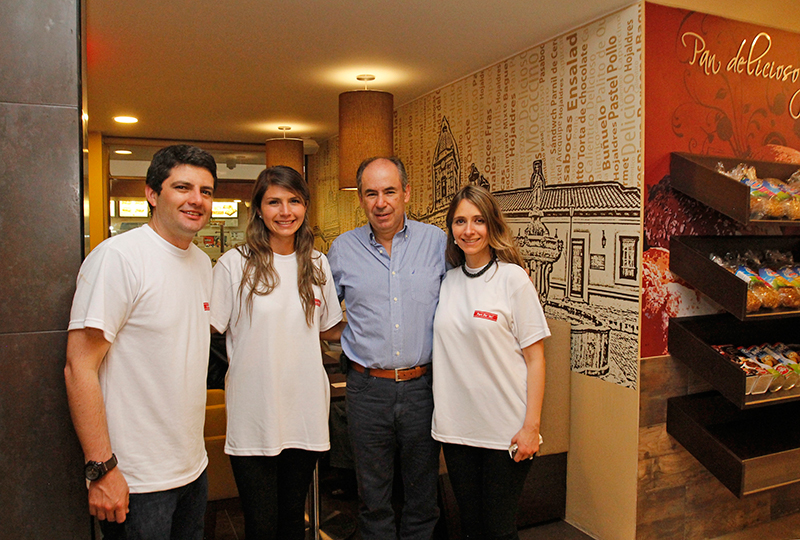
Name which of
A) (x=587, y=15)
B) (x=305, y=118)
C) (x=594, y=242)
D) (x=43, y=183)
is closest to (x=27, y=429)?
(x=43, y=183)

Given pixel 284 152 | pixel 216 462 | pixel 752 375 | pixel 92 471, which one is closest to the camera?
pixel 92 471

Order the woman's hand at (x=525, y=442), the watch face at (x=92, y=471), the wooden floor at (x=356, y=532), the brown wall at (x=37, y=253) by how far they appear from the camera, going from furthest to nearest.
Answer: the wooden floor at (x=356, y=532), the woman's hand at (x=525, y=442), the brown wall at (x=37, y=253), the watch face at (x=92, y=471)

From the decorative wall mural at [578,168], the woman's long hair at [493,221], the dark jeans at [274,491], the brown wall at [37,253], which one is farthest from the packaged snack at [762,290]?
the brown wall at [37,253]

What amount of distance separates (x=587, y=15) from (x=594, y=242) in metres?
1.20

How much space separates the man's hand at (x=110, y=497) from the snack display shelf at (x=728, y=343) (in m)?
2.49

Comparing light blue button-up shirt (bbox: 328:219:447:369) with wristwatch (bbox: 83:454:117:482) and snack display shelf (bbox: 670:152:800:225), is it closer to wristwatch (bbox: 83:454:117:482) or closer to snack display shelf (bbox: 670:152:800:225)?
wristwatch (bbox: 83:454:117:482)

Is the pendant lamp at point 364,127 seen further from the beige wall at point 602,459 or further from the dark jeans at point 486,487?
the dark jeans at point 486,487

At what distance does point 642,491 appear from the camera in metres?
3.00

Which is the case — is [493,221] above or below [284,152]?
below

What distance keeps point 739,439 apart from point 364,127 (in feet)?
9.86

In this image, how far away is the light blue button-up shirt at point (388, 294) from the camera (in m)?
2.22

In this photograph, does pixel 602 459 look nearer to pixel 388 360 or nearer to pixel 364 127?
pixel 388 360

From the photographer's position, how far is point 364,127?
167 inches

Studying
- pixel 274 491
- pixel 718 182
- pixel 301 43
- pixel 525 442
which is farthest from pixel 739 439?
pixel 301 43
